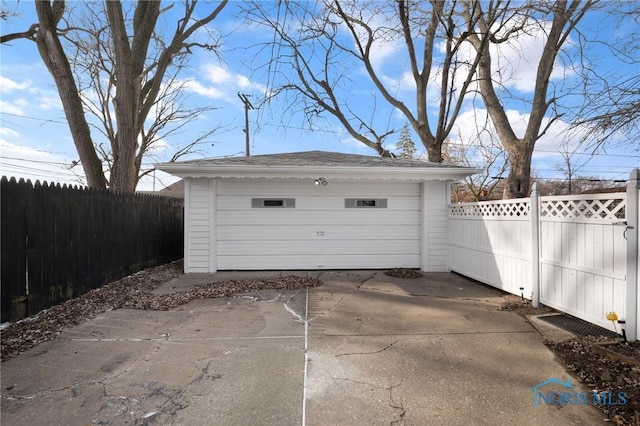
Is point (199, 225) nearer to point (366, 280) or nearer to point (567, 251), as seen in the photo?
point (366, 280)

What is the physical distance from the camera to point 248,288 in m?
6.21

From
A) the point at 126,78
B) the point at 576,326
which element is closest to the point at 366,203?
the point at 576,326

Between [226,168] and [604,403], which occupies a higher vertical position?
[226,168]

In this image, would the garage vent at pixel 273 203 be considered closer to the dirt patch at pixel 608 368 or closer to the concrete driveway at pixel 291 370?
the concrete driveway at pixel 291 370

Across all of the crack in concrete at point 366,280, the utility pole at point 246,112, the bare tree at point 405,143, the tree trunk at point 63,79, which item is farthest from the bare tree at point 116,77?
the bare tree at point 405,143

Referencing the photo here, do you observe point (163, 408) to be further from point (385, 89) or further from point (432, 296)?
point (385, 89)

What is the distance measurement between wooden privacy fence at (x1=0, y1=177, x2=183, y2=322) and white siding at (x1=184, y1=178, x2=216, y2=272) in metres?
1.27

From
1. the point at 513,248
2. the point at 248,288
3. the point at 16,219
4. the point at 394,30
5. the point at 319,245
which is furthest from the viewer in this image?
the point at 394,30

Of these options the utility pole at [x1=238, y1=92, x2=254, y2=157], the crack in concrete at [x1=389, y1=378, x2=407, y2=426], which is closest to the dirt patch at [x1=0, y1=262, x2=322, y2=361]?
the crack in concrete at [x1=389, y1=378, x2=407, y2=426]

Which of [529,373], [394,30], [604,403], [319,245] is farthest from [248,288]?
[394,30]

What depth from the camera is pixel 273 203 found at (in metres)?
7.96

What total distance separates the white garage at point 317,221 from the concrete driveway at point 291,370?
2.88m

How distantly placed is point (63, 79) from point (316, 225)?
7756 mm

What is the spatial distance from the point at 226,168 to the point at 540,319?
620 cm
